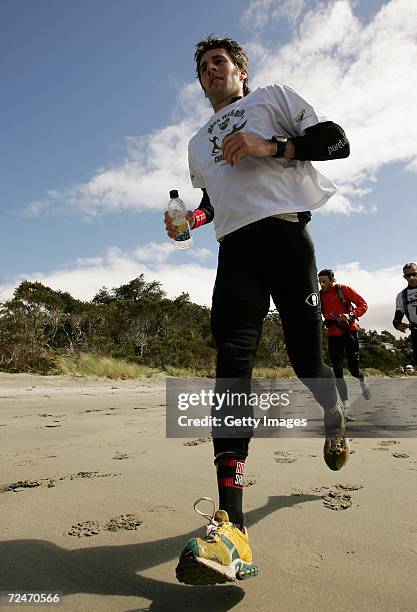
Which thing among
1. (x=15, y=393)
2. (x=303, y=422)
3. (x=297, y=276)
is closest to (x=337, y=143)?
(x=297, y=276)

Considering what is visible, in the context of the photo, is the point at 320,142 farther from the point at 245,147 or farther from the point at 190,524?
the point at 190,524

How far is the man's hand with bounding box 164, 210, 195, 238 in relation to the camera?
6.98 ft

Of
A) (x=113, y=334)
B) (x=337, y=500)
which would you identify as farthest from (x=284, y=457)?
(x=113, y=334)

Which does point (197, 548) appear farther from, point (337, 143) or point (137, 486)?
point (337, 143)

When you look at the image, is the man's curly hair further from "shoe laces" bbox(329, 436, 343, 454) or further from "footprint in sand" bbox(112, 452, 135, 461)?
"footprint in sand" bbox(112, 452, 135, 461)

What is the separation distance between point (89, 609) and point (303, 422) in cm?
383

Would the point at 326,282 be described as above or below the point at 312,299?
above

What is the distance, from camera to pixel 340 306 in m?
5.66

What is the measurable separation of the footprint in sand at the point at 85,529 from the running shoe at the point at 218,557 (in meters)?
0.61

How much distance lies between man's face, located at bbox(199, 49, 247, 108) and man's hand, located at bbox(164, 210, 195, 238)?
56cm

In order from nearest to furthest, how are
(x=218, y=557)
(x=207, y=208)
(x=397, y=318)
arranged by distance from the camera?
1. (x=218, y=557)
2. (x=207, y=208)
3. (x=397, y=318)

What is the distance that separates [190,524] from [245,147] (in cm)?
147

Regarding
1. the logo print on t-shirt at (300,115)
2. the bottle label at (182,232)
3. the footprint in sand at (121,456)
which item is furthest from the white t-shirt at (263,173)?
the footprint in sand at (121,456)

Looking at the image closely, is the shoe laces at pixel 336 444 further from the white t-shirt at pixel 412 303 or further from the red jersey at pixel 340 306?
the white t-shirt at pixel 412 303
